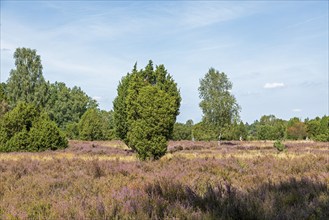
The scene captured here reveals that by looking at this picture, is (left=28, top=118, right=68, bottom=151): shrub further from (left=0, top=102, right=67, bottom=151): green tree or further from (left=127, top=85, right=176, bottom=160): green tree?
(left=127, top=85, right=176, bottom=160): green tree

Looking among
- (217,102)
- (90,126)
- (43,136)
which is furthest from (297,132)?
(43,136)

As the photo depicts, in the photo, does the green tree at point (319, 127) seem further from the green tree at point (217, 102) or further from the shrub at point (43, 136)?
the shrub at point (43, 136)

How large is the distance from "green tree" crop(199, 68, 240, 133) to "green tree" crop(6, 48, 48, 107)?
24.9m

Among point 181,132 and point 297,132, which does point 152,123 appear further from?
point 297,132

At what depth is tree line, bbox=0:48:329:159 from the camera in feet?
55.4

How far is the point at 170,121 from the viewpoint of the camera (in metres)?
17.0

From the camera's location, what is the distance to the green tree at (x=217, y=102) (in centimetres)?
5041

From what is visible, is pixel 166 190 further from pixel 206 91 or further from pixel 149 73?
pixel 206 91

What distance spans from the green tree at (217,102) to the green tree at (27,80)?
24.9 meters

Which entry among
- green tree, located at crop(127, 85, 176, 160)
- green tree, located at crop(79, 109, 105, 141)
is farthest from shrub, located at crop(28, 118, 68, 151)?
green tree, located at crop(79, 109, 105, 141)

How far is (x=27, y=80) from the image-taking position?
2212 inches

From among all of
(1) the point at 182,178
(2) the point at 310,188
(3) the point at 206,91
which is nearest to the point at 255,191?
(2) the point at 310,188

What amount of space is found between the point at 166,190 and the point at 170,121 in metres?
11.6

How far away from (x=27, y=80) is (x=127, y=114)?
123ft
